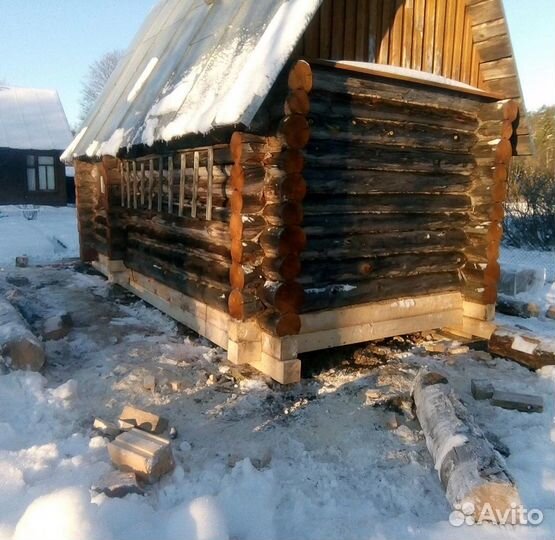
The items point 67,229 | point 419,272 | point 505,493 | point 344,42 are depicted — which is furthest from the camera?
point 67,229

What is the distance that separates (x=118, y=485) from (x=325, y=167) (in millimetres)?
3545

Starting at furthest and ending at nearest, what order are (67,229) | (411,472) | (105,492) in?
(67,229) < (411,472) < (105,492)

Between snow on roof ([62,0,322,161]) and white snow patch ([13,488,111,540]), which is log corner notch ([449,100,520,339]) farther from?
white snow patch ([13,488,111,540])

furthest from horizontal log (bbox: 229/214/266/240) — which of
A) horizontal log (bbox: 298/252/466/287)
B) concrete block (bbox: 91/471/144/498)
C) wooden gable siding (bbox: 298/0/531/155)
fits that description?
concrete block (bbox: 91/471/144/498)

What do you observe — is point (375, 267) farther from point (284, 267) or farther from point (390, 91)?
point (390, 91)

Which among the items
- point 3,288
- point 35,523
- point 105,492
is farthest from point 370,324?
point 3,288

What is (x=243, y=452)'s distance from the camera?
11.9 ft

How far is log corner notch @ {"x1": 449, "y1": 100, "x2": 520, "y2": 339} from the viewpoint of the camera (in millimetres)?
6156

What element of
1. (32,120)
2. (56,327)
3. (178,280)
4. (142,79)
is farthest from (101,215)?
(32,120)

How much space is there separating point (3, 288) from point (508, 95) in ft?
28.1

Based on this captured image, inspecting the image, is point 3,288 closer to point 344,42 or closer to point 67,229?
point 344,42

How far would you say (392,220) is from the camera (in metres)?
5.84

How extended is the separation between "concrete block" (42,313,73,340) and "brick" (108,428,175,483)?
10.3 ft

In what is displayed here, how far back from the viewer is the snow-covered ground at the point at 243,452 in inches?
106
